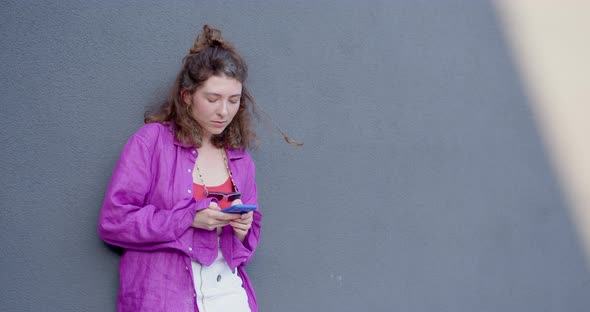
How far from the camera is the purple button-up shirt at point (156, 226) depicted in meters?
2.34

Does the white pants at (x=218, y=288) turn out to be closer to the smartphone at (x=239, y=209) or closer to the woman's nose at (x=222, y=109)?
the smartphone at (x=239, y=209)

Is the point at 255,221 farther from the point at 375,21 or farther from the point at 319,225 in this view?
the point at 375,21

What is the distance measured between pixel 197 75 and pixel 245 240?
63 centimetres

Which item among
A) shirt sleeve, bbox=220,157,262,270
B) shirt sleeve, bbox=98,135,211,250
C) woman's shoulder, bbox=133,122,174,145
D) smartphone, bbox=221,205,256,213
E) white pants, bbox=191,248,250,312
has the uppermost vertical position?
woman's shoulder, bbox=133,122,174,145

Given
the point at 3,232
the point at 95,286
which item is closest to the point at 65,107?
the point at 3,232

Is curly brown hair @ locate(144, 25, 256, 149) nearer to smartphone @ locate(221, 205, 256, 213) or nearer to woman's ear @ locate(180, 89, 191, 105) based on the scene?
woman's ear @ locate(180, 89, 191, 105)

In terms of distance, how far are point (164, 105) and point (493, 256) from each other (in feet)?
6.35

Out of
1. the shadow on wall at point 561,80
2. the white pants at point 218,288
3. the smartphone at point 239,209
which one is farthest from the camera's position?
the shadow on wall at point 561,80

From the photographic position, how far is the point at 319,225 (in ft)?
10.3

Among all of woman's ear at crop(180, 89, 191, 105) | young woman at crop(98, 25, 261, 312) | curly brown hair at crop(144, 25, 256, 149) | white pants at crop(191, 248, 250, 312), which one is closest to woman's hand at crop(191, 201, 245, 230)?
young woman at crop(98, 25, 261, 312)

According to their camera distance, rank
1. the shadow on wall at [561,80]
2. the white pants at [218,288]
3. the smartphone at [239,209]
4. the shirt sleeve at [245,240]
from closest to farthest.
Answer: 1. the smartphone at [239,209]
2. the white pants at [218,288]
3. the shirt sleeve at [245,240]
4. the shadow on wall at [561,80]

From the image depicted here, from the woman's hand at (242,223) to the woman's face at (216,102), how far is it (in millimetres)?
286

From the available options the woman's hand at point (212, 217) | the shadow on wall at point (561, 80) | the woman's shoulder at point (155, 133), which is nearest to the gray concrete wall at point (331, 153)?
the shadow on wall at point (561, 80)

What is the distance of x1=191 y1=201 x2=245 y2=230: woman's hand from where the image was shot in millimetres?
2375
